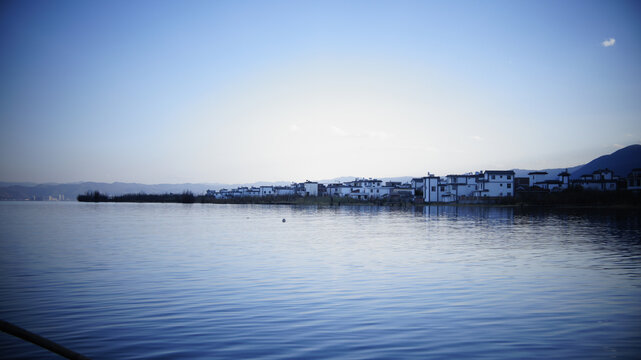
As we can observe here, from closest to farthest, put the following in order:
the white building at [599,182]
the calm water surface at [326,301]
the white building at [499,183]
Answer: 1. the calm water surface at [326,301]
2. the white building at [499,183]
3. the white building at [599,182]

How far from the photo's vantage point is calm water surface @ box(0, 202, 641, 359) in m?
9.39

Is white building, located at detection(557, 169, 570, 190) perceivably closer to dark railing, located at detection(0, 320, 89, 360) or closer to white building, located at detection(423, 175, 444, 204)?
white building, located at detection(423, 175, 444, 204)

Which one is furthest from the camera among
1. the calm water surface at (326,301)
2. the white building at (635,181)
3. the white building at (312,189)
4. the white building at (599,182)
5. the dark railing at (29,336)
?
the white building at (312,189)

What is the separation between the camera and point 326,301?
44.9 feet

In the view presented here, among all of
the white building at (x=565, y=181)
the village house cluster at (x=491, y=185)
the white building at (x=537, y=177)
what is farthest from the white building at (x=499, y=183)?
the white building at (x=537, y=177)

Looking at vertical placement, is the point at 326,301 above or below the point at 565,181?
below

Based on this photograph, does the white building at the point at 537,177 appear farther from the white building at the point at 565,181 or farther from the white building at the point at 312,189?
the white building at the point at 312,189

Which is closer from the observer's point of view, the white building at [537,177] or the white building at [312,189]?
the white building at [537,177]

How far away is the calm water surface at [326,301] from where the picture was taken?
9391mm

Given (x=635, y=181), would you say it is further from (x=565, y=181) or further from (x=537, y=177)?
(x=537, y=177)

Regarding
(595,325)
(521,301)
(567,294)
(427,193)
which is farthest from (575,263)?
(427,193)

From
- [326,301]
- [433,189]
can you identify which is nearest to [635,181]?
[433,189]

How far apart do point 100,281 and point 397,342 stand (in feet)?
42.9

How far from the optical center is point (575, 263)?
21.2 metres
